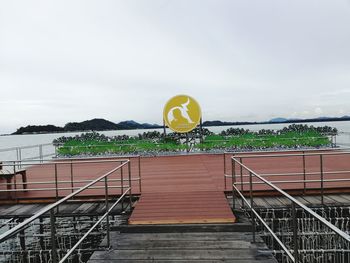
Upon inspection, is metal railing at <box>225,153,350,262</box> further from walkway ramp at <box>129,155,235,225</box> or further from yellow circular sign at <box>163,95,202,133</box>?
yellow circular sign at <box>163,95,202,133</box>

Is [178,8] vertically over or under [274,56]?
over

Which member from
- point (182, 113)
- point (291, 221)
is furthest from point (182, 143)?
point (291, 221)

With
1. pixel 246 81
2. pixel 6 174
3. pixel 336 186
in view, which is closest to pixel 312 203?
pixel 336 186

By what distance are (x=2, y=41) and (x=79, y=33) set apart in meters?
3.78

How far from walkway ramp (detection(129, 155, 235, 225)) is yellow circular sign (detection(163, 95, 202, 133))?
714 cm

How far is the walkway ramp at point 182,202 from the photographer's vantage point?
5844 millimetres

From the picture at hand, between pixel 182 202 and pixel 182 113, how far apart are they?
34.8ft

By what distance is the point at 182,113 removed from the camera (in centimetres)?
1716

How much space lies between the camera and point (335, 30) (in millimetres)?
17312

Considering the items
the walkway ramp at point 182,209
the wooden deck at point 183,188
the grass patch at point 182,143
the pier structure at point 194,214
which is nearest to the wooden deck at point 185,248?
the pier structure at point 194,214

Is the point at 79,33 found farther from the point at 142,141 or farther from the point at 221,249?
the point at 221,249

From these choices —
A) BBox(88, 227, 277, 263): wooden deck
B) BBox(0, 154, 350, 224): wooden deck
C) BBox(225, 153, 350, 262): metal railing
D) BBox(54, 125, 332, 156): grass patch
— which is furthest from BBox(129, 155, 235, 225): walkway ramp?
BBox(54, 125, 332, 156): grass patch

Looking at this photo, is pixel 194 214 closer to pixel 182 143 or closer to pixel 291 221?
pixel 291 221

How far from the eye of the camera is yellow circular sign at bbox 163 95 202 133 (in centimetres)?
1694
